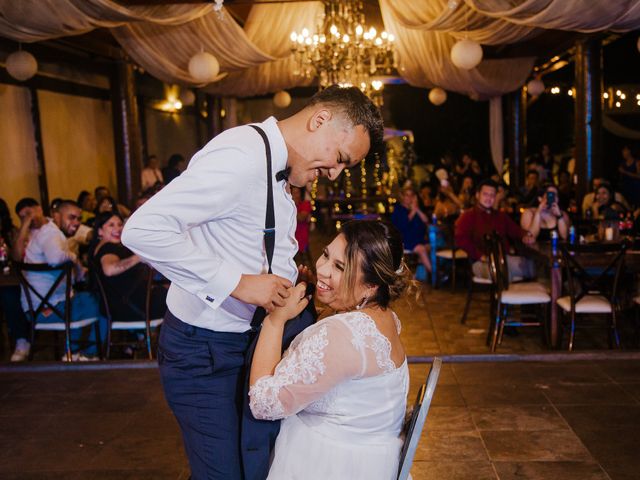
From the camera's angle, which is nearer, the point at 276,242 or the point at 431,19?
the point at 276,242

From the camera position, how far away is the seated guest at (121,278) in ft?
15.3

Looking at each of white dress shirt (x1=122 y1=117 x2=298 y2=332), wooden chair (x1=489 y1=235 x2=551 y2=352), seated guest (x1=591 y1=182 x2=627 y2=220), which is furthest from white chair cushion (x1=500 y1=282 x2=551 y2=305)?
white dress shirt (x1=122 y1=117 x2=298 y2=332)

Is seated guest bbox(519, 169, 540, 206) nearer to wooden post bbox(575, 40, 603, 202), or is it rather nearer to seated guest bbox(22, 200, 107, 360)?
wooden post bbox(575, 40, 603, 202)

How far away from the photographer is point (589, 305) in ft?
15.7

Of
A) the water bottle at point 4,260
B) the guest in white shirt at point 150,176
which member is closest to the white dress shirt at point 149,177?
the guest in white shirt at point 150,176

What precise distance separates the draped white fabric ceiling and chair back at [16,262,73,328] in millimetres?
1512

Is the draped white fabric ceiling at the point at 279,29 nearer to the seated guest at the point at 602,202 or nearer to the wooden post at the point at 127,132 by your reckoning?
the wooden post at the point at 127,132

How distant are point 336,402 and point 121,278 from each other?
3.25 metres

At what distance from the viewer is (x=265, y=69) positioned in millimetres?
9609

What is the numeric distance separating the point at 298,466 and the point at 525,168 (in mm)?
12555

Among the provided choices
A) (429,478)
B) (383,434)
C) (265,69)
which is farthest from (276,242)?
(265,69)

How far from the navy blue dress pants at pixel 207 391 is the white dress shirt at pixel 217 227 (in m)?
0.04

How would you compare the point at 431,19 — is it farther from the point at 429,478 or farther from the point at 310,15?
the point at 429,478

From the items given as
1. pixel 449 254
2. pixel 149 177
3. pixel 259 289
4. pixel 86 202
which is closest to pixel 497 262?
pixel 449 254
